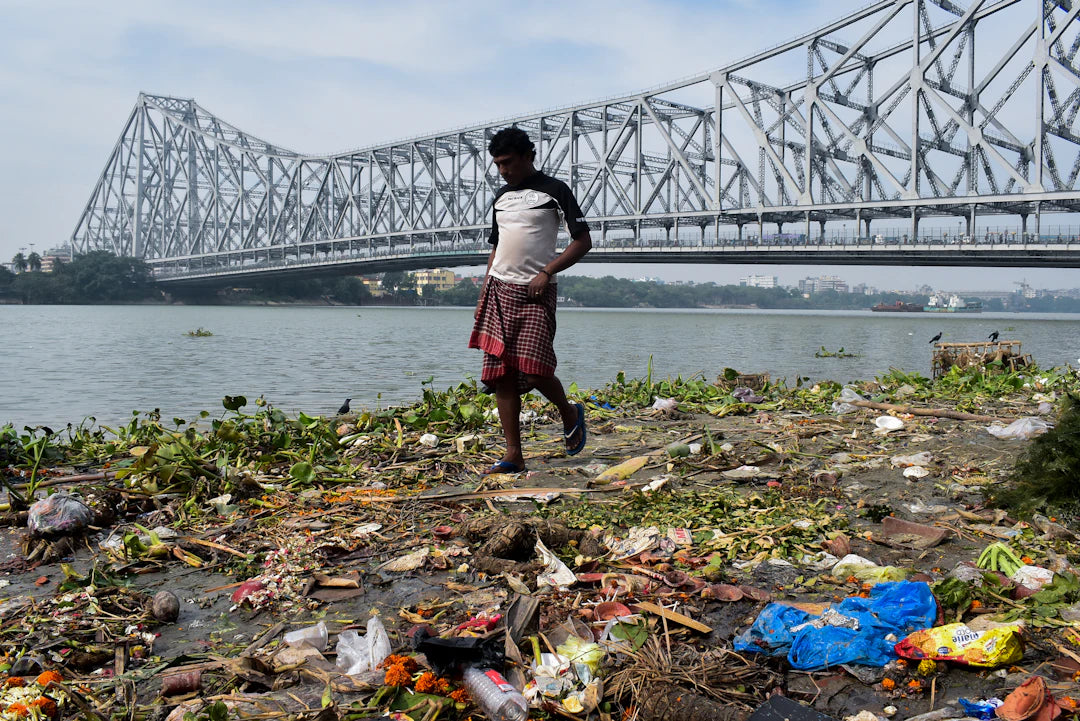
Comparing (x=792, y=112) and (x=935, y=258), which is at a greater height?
(x=792, y=112)

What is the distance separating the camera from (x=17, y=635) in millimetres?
1728

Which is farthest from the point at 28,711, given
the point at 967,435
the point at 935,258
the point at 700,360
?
the point at 935,258

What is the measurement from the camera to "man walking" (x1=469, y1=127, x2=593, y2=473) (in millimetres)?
3057

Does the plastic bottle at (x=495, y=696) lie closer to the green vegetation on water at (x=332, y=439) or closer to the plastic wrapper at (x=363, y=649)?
the plastic wrapper at (x=363, y=649)

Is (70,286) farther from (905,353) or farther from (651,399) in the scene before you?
(651,399)

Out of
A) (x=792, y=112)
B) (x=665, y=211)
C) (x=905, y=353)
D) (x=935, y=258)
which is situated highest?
(x=792, y=112)

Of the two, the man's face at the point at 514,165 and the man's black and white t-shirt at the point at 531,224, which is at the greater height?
the man's face at the point at 514,165

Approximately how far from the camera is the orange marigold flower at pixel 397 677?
1.44 m

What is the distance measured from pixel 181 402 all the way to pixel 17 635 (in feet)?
19.8

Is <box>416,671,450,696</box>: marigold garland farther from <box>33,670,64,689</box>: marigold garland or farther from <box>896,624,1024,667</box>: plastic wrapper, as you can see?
<box>896,624,1024,667</box>: plastic wrapper

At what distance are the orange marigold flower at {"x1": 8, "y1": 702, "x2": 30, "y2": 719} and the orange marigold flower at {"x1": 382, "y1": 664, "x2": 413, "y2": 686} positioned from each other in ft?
1.99

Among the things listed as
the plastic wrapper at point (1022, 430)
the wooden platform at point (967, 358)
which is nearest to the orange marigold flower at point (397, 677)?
the plastic wrapper at point (1022, 430)

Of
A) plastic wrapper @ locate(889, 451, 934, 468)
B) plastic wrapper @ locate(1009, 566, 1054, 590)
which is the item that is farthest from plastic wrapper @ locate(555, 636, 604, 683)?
plastic wrapper @ locate(889, 451, 934, 468)

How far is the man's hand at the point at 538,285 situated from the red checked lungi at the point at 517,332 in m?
0.03
